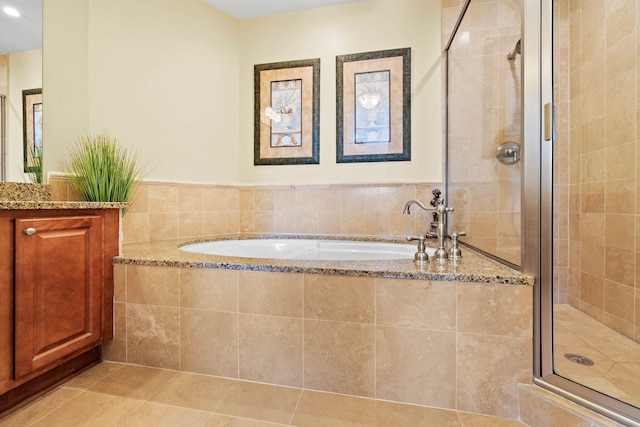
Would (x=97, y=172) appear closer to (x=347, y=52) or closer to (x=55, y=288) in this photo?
(x=55, y=288)

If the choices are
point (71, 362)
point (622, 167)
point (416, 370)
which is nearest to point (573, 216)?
point (622, 167)

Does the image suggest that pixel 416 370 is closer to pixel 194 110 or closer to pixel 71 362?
pixel 71 362

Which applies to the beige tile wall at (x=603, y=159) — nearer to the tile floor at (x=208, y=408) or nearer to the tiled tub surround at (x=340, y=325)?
the tiled tub surround at (x=340, y=325)

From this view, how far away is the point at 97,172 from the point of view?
1.60 metres

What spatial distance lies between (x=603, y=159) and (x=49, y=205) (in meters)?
2.84

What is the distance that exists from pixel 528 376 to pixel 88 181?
7.16ft

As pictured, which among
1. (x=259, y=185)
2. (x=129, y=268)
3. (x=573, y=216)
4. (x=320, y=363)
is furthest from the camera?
(x=259, y=185)

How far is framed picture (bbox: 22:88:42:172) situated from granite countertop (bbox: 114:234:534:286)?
0.62 m

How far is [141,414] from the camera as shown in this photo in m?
1.15

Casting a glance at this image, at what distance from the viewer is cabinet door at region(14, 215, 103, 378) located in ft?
3.80

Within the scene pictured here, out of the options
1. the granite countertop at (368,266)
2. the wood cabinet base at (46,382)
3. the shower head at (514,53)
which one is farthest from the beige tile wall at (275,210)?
the shower head at (514,53)

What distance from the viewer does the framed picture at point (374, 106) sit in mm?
2365

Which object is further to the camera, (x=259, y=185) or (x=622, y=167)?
(x=259, y=185)

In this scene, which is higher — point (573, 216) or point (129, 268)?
point (573, 216)
